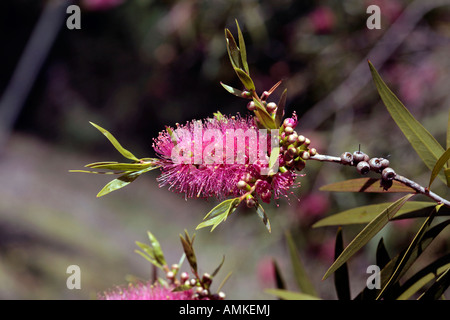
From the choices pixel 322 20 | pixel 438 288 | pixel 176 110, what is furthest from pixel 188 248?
pixel 176 110

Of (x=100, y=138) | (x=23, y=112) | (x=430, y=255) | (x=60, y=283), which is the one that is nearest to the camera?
(x=430, y=255)

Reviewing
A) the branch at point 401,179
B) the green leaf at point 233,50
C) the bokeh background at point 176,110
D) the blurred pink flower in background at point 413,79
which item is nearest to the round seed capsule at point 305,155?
the branch at point 401,179

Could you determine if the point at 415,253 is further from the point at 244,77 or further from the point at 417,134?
the point at 244,77

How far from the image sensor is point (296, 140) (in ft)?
1.51

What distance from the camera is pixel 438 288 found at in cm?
52

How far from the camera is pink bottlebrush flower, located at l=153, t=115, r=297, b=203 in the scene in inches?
18.9

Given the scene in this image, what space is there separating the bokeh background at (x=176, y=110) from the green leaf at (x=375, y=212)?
198 mm

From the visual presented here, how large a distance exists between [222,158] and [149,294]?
0.27 m

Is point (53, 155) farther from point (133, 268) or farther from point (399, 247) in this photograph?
point (399, 247)

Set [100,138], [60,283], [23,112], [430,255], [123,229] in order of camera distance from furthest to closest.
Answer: [23,112]
[100,138]
[123,229]
[60,283]
[430,255]

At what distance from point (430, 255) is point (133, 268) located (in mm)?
2022

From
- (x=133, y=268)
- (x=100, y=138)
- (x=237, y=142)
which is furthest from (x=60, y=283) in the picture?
(x=237, y=142)

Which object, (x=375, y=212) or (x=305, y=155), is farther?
(x=375, y=212)

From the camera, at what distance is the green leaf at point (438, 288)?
1.72 ft
